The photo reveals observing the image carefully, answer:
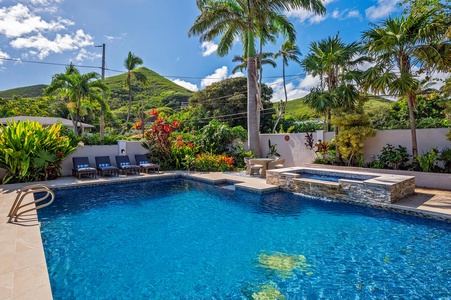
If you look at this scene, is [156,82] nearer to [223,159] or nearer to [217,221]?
[223,159]

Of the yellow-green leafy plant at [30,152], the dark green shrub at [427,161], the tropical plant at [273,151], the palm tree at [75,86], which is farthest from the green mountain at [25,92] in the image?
the dark green shrub at [427,161]

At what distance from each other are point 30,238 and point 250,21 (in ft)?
44.8

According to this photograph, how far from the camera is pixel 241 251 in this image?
17.1 ft

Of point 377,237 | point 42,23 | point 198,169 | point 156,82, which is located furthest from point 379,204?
point 156,82

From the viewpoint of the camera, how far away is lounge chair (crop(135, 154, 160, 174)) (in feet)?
44.5

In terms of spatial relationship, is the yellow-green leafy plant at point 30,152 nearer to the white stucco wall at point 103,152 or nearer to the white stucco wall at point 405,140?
the white stucco wall at point 103,152

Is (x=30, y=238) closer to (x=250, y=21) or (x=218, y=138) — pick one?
(x=218, y=138)

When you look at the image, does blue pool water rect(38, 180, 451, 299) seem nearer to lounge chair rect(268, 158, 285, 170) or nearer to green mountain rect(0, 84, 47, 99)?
lounge chair rect(268, 158, 285, 170)

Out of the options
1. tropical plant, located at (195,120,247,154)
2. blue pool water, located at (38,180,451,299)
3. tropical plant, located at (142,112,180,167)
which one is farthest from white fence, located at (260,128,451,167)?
tropical plant, located at (142,112,180,167)

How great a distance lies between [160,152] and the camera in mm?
15094

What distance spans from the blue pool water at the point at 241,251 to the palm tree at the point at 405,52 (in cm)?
527

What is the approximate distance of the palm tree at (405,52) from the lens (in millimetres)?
9078

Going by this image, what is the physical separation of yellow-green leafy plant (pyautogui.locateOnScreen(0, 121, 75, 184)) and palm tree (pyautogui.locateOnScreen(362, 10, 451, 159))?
13.9m

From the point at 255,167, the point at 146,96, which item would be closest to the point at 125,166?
the point at 255,167
